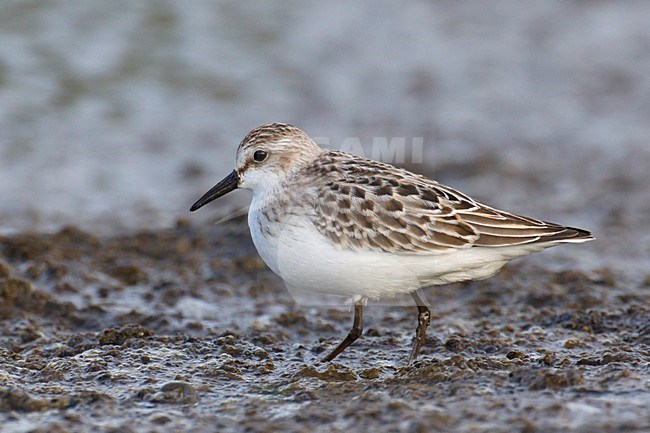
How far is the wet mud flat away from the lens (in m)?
4.88

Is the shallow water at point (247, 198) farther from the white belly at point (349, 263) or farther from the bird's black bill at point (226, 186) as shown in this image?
the bird's black bill at point (226, 186)

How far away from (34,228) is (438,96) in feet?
19.1

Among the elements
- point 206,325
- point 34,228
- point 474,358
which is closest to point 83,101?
point 34,228

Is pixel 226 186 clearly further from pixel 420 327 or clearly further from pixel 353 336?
pixel 420 327

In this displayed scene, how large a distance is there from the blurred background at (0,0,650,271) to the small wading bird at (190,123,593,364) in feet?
8.97

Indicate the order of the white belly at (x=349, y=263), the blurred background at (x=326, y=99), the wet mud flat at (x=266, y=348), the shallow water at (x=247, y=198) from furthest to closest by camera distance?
the blurred background at (x=326, y=99)
the white belly at (x=349, y=263)
the shallow water at (x=247, y=198)
the wet mud flat at (x=266, y=348)

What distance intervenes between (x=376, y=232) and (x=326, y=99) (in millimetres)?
6757

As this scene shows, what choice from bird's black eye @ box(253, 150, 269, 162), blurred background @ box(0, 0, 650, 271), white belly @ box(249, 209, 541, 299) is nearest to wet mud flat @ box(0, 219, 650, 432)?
white belly @ box(249, 209, 541, 299)

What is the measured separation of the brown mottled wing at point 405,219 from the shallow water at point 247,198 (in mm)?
760

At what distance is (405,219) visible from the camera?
5.63m

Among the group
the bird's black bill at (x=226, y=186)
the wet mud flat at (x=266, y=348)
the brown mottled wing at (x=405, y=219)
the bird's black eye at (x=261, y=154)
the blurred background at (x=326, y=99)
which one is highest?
the blurred background at (x=326, y=99)

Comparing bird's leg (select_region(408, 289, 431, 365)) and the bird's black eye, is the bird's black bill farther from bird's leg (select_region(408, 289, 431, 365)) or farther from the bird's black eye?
bird's leg (select_region(408, 289, 431, 365))

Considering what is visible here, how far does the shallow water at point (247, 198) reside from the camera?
518cm

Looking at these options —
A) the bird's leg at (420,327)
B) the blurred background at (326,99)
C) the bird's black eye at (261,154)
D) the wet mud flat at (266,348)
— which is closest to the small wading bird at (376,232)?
the bird's black eye at (261,154)
